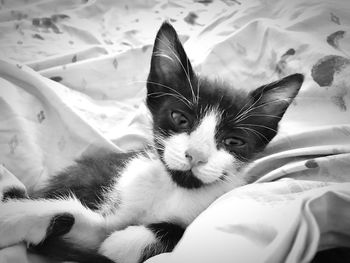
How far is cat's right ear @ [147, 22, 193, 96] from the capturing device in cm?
102

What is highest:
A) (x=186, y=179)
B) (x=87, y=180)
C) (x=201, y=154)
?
(x=201, y=154)

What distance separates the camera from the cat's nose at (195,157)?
2.80 ft

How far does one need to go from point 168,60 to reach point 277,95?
0.35 metres

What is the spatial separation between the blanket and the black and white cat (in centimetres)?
9

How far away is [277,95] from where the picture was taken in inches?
38.6

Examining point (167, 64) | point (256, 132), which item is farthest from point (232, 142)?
point (167, 64)

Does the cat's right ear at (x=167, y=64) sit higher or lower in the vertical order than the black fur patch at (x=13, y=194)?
higher

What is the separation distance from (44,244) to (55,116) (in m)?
0.65

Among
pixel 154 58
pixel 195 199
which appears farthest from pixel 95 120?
pixel 195 199

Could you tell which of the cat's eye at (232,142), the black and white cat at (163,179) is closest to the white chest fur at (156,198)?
the black and white cat at (163,179)

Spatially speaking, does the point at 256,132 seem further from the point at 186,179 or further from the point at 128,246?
the point at 128,246

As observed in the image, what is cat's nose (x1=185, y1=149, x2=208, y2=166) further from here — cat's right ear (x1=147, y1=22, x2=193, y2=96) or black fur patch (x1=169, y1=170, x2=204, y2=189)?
cat's right ear (x1=147, y1=22, x2=193, y2=96)

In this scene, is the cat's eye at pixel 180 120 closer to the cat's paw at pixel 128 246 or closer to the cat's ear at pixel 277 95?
the cat's ear at pixel 277 95

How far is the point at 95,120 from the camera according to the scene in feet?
4.80
